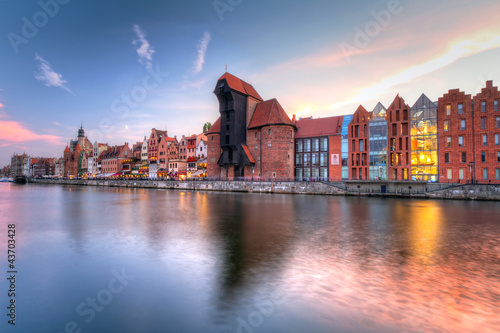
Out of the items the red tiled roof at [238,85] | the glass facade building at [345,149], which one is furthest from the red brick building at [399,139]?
the red tiled roof at [238,85]

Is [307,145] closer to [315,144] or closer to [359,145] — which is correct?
[315,144]

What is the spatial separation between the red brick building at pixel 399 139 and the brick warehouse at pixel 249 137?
18452 mm

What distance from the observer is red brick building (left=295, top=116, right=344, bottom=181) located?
52.2 meters

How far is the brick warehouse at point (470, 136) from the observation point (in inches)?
1519

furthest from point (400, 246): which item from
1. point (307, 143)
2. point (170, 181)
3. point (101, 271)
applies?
point (170, 181)

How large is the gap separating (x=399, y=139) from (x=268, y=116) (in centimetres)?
2497

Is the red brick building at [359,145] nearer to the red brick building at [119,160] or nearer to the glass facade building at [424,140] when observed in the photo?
the glass facade building at [424,140]

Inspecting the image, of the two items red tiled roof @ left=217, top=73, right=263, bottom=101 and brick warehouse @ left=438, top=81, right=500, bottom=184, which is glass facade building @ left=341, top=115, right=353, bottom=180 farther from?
red tiled roof @ left=217, top=73, right=263, bottom=101

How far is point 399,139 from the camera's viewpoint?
46531 mm

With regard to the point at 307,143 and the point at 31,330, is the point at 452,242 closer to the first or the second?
the point at 31,330

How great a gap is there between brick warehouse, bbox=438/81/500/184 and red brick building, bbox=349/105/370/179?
11230mm

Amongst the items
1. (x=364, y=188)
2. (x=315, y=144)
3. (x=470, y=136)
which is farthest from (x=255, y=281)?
(x=315, y=144)

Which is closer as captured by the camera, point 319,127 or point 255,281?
point 255,281

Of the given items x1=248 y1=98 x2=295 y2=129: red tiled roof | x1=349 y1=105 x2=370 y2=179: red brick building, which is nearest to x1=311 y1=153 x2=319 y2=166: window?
x1=349 y1=105 x2=370 y2=179: red brick building
